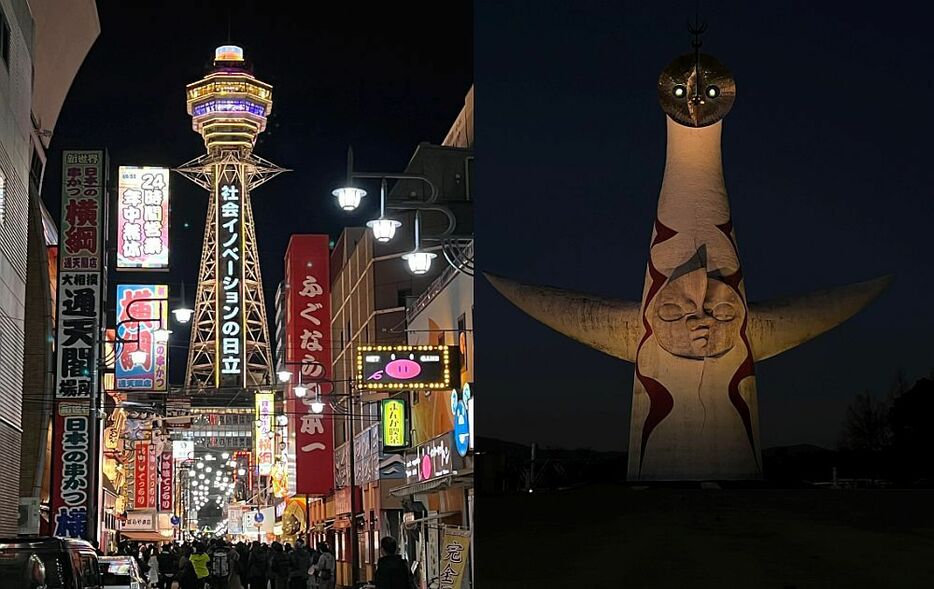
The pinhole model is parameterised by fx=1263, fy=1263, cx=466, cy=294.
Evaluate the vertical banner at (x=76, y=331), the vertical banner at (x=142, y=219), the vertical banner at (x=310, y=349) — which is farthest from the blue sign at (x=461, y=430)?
the vertical banner at (x=310, y=349)

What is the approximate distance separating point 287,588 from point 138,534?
4473 cm

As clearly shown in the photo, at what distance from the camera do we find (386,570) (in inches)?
445

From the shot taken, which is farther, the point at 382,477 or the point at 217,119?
the point at 217,119

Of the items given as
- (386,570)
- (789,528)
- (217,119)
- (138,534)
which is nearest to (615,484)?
(789,528)

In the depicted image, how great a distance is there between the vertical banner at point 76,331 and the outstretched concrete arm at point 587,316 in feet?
75.8

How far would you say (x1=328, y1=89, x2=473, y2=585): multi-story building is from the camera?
30828 mm

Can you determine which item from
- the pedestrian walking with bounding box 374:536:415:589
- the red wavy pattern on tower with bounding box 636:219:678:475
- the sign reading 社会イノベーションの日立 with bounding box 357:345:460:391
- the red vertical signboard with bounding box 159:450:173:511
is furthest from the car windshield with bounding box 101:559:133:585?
the red vertical signboard with bounding box 159:450:173:511

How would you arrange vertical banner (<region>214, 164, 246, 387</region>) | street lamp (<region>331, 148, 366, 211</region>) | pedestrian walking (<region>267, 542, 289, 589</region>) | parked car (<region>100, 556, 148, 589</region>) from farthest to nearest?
vertical banner (<region>214, 164, 246, 387</region>)
pedestrian walking (<region>267, 542, 289, 589</region>)
parked car (<region>100, 556, 148, 589</region>)
street lamp (<region>331, 148, 366, 211</region>)

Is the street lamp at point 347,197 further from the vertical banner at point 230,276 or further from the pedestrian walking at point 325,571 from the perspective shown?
the vertical banner at point 230,276

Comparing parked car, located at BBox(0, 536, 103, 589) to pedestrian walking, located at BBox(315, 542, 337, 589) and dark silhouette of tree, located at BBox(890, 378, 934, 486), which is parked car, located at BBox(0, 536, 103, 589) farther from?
pedestrian walking, located at BBox(315, 542, 337, 589)

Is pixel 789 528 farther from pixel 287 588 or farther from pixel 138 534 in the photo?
pixel 138 534

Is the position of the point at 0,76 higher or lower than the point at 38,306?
higher

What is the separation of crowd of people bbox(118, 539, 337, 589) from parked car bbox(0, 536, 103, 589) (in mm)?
9398

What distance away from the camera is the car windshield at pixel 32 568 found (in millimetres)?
11828
